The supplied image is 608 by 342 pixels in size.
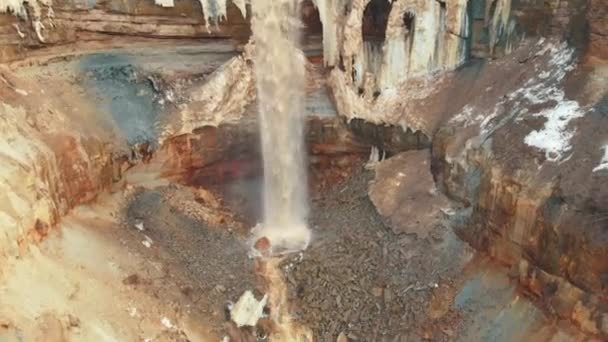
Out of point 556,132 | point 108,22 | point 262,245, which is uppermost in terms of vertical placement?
point 108,22

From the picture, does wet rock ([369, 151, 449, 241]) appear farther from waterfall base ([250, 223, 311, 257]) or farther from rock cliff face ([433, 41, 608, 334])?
waterfall base ([250, 223, 311, 257])

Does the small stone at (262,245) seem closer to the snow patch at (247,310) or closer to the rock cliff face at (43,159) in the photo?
the snow patch at (247,310)

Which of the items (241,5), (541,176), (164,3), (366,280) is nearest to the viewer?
(541,176)

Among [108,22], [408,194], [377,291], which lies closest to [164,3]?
[108,22]

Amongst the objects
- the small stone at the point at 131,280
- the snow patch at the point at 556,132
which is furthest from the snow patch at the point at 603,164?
the small stone at the point at 131,280

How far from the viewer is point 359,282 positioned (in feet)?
49.8

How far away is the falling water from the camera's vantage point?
19031mm

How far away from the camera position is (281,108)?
64.0ft

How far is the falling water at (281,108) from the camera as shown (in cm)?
1903

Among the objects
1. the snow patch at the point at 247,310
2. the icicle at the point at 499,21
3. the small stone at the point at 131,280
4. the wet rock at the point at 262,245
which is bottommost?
the snow patch at the point at 247,310

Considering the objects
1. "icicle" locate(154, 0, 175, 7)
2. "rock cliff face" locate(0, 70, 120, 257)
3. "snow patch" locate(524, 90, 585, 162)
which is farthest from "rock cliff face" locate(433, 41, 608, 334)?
"rock cliff face" locate(0, 70, 120, 257)

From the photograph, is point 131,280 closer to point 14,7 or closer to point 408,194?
point 408,194

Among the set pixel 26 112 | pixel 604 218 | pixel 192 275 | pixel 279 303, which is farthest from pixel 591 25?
pixel 26 112

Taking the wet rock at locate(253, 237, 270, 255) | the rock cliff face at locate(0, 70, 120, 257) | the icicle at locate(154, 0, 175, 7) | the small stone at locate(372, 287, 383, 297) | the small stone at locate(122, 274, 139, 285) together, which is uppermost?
the icicle at locate(154, 0, 175, 7)
